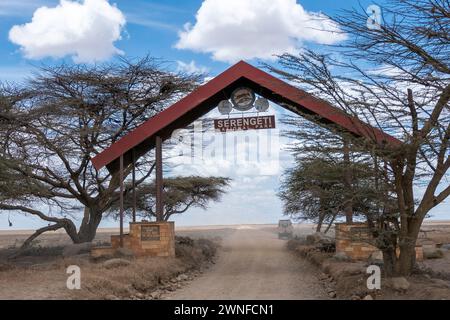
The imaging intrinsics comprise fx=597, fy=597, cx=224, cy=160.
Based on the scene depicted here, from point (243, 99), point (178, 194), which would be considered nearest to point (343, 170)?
point (243, 99)

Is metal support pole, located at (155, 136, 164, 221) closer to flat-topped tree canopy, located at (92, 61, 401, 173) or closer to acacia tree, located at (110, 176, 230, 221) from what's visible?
flat-topped tree canopy, located at (92, 61, 401, 173)

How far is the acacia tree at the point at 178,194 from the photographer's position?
34.3 m

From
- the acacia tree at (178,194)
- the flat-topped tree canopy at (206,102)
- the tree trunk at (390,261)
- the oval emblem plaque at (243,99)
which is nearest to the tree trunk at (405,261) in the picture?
the tree trunk at (390,261)

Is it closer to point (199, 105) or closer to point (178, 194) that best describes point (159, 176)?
point (199, 105)

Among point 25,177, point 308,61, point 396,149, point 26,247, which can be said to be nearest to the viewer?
point 396,149

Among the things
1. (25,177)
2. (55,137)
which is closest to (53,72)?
(55,137)

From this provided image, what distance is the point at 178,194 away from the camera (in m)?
37.3

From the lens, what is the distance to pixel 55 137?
2375 centimetres

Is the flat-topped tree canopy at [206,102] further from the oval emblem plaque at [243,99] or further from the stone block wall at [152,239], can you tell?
the stone block wall at [152,239]

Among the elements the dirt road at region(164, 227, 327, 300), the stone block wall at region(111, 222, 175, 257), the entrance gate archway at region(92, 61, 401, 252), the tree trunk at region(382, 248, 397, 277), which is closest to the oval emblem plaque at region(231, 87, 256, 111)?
the entrance gate archway at region(92, 61, 401, 252)

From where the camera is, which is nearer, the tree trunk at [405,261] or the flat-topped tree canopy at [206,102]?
the tree trunk at [405,261]
